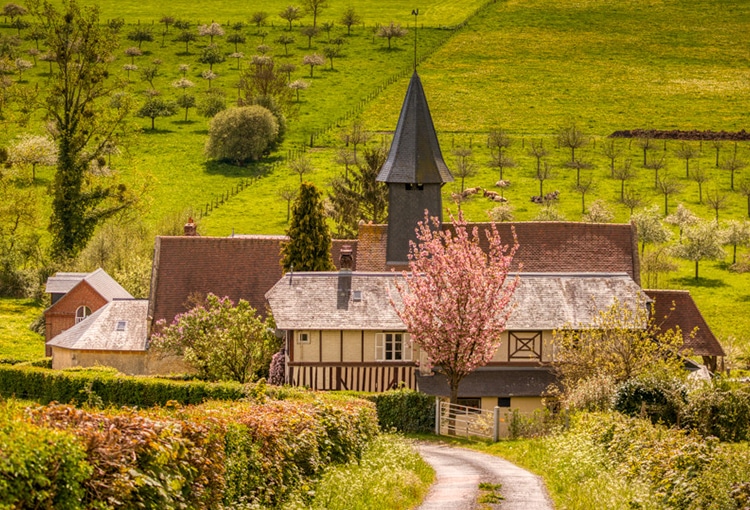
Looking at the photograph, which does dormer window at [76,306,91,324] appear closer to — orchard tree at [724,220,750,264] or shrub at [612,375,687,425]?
shrub at [612,375,687,425]

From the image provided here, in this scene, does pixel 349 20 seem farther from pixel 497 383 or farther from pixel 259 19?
pixel 497 383

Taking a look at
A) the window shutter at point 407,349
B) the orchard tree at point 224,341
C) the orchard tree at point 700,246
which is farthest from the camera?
the orchard tree at point 700,246

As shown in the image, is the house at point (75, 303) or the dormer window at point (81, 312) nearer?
the house at point (75, 303)

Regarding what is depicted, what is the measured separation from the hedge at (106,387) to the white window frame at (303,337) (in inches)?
261

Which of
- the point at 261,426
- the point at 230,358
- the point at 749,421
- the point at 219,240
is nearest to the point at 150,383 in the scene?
the point at 230,358

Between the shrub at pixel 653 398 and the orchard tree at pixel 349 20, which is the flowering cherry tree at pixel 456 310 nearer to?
the shrub at pixel 653 398

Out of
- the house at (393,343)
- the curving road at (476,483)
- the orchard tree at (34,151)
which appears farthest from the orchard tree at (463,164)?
the curving road at (476,483)

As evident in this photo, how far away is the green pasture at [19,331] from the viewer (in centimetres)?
6556

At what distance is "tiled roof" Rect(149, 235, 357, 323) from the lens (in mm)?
57125

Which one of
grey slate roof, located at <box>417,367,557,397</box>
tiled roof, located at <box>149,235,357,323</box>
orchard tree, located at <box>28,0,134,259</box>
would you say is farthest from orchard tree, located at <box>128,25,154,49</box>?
grey slate roof, located at <box>417,367,557,397</box>

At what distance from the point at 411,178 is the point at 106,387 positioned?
19.5m

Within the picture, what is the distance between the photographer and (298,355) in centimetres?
4847

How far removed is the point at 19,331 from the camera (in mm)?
71062

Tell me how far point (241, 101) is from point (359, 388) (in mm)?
79553
